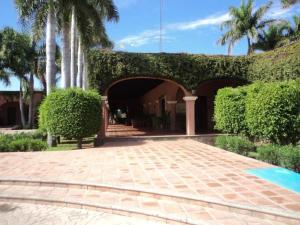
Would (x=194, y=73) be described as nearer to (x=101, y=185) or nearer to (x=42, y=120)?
(x=42, y=120)

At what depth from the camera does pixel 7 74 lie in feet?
110

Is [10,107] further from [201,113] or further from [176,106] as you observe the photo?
[201,113]

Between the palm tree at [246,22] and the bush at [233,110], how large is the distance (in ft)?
70.4

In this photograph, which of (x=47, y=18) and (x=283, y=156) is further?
(x=47, y=18)

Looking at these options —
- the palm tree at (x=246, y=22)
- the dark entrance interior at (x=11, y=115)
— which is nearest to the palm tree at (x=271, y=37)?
the palm tree at (x=246, y=22)

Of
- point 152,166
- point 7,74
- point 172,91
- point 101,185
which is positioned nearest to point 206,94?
point 172,91

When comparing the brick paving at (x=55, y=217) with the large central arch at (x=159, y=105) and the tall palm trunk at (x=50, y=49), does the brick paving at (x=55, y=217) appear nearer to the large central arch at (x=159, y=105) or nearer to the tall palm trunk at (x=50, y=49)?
the tall palm trunk at (x=50, y=49)

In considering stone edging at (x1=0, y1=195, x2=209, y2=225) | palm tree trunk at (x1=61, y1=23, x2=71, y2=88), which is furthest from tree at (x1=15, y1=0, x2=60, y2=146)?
stone edging at (x1=0, y1=195, x2=209, y2=225)

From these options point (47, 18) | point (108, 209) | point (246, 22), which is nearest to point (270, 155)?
point (108, 209)

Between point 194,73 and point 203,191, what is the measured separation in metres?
11.5

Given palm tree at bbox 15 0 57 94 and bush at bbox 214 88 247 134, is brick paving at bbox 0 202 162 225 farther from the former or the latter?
palm tree at bbox 15 0 57 94

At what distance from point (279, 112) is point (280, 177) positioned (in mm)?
4035

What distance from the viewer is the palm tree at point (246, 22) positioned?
33250 millimetres

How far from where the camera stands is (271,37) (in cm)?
3347
